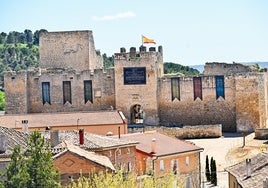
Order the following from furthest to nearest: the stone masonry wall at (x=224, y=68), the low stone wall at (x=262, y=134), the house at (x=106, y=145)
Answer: the stone masonry wall at (x=224, y=68)
the low stone wall at (x=262, y=134)
the house at (x=106, y=145)

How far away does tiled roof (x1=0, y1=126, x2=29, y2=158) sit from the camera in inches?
1443

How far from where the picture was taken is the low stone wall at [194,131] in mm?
72812

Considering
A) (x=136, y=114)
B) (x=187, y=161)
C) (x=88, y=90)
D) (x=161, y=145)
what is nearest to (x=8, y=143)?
(x=161, y=145)

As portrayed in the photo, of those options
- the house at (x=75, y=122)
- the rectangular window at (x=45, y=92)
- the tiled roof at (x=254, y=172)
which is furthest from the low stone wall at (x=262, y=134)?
the tiled roof at (x=254, y=172)

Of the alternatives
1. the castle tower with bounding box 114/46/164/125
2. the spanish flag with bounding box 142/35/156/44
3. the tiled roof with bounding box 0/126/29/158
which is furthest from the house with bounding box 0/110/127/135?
the tiled roof with bounding box 0/126/29/158

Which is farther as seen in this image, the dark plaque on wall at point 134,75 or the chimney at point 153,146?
the dark plaque on wall at point 134,75

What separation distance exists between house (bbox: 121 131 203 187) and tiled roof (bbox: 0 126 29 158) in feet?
31.0

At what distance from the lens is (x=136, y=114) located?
3125 inches

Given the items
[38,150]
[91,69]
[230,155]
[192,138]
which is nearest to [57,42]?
[91,69]

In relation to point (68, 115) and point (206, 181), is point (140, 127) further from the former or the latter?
point (206, 181)

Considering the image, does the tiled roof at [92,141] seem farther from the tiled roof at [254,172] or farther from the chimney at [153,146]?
the tiled roof at [254,172]

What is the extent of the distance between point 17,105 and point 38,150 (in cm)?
4899

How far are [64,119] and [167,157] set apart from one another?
1807 cm

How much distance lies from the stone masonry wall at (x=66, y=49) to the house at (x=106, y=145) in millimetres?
33741
